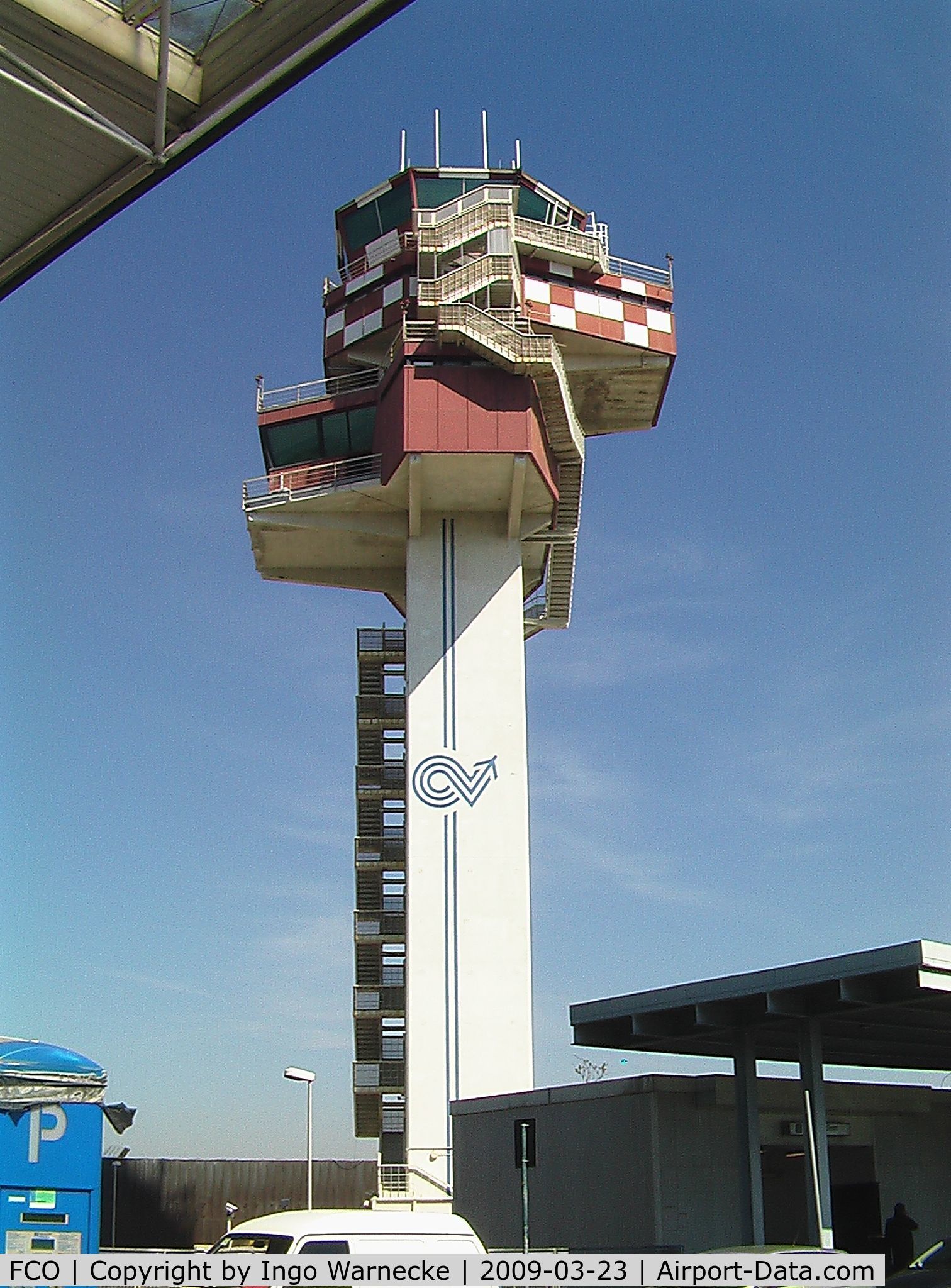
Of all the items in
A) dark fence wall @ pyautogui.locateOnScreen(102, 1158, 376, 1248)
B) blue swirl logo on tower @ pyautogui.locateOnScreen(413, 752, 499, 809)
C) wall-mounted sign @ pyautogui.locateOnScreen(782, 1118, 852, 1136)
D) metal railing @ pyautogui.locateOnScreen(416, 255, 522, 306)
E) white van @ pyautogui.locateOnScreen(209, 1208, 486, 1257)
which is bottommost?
dark fence wall @ pyautogui.locateOnScreen(102, 1158, 376, 1248)

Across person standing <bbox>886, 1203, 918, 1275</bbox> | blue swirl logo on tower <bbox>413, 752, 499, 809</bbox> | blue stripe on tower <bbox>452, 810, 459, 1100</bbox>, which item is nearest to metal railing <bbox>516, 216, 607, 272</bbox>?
blue swirl logo on tower <bbox>413, 752, 499, 809</bbox>

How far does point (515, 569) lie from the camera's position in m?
42.7

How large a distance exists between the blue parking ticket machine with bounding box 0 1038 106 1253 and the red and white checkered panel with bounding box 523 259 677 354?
113ft

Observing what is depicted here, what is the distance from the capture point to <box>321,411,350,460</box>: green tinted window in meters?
44.7

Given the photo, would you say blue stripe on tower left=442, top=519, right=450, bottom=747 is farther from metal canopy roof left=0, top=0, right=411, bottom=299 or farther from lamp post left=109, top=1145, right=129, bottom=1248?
metal canopy roof left=0, top=0, right=411, bottom=299

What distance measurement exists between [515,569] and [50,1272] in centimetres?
3343

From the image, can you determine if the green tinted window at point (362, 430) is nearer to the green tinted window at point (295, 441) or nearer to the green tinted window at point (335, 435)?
the green tinted window at point (335, 435)

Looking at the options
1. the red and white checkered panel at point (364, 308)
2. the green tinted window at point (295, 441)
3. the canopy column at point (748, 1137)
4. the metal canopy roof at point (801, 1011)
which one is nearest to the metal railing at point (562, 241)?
the red and white checkered panel at point (364, 308)

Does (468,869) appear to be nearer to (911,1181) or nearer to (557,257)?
(911,1181)

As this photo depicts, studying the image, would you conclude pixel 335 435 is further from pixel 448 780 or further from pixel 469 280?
pixel 448 780

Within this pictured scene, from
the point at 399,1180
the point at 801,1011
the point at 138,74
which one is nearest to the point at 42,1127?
the point at 138,74

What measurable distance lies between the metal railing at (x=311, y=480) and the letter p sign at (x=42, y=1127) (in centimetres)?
3124

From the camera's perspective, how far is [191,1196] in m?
47.7

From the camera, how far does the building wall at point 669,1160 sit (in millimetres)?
23625
